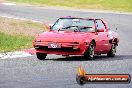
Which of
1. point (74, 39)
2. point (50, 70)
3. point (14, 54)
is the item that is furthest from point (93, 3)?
point (50, 70)

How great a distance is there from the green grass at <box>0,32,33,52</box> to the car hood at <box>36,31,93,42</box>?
9.91 feet

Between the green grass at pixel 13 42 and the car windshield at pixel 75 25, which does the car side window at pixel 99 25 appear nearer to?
the car windshield at pixel 75 25

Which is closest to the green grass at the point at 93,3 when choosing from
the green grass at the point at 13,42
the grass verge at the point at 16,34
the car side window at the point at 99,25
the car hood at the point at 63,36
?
the grass verge at the point at 16,34

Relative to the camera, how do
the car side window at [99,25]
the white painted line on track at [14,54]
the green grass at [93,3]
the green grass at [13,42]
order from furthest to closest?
the green grass at [93,3]
the green grass at [13,42]
the car side window at [99,25]
the white painted line on track at [14,54]

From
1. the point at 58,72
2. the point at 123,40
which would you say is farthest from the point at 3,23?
the point at 58,72

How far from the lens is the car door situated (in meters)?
18.5

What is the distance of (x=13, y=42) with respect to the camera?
23.3m

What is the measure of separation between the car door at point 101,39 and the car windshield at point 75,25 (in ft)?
1.02

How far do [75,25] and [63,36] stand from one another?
1185 millimetres

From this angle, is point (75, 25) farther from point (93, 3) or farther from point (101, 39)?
point (93, 3)

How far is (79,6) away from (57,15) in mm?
13416

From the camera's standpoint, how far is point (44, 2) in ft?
209

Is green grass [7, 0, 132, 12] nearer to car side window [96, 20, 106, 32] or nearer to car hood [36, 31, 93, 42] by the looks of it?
car side window [96, 20, 106, 32]

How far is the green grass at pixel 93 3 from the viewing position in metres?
59.4
